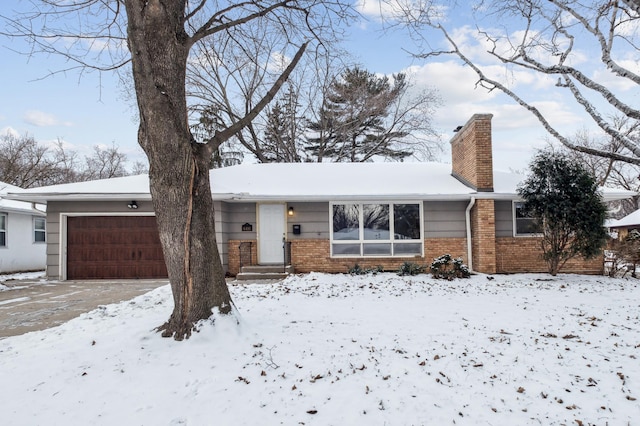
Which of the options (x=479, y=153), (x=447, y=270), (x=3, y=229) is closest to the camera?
(x=447, y=270)

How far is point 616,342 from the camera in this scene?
442 centimetres

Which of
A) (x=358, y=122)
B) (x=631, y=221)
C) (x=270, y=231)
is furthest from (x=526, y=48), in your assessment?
(x=631, y=221)

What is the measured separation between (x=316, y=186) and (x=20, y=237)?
37.0 feet

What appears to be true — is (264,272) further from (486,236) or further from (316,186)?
(486,236)

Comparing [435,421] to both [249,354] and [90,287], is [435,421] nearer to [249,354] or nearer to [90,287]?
[249,354]

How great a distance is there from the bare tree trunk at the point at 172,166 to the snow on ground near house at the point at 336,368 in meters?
0.45

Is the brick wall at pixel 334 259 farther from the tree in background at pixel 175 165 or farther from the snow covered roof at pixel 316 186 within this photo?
the tree in background at pixel 175 165

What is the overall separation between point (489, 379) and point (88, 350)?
163 inches

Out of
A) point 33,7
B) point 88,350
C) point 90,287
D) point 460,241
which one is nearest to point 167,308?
point 88,350

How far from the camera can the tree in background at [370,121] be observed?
68.4 feet

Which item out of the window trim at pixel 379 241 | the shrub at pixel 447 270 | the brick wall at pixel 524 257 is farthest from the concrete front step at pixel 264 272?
the brick wall at pixel 524 257

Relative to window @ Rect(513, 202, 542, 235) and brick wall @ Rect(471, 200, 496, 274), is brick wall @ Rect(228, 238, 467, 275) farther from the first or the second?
window @ Rect(513, 202, 542, 235)

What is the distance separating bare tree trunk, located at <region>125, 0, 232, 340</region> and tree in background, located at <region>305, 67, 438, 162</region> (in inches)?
643

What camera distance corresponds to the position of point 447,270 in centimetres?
1009
